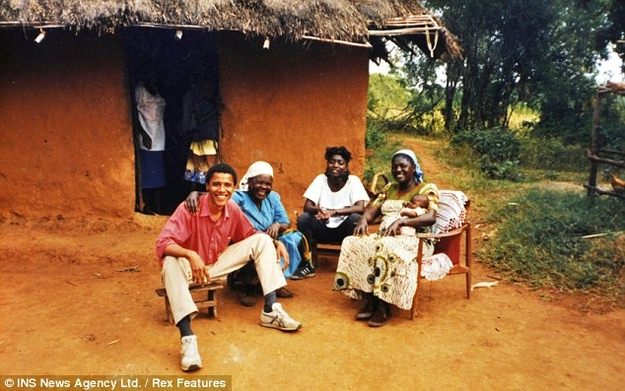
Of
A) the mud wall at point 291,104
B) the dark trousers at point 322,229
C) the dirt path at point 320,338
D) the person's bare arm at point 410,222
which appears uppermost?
the mud wall at point 291,104

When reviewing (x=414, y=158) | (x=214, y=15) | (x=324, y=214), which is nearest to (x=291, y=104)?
(x=214, y=15)

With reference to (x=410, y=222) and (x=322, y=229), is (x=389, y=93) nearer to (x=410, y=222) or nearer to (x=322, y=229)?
(x=322, y=229)

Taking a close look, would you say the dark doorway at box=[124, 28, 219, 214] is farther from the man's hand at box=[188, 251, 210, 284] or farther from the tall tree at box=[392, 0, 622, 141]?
the tall tree at box=[392, 0, 622, 141]

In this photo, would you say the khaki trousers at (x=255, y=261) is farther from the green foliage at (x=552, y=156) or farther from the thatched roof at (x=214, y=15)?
the green foliage at (x=552, y=156)

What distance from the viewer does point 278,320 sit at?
3.52 meters

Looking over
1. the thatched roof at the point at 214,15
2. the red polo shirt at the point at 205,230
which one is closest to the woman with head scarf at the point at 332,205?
the red polo shirt at the point at 205,230

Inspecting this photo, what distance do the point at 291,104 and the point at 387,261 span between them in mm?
2567

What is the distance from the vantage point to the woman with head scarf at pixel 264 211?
13.3ft

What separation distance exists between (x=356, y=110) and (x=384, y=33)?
83cm

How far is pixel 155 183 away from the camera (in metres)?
6.27

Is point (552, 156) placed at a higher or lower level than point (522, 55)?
lower

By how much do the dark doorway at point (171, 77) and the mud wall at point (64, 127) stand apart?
0.57 m

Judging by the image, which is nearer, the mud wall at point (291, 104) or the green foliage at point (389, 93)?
the mud wall at point (291, 104)

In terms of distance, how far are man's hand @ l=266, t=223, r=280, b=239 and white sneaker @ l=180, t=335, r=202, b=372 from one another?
113 cm
